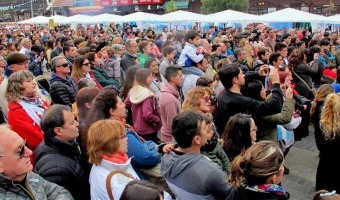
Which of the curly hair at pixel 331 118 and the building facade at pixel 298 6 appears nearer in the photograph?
the curly hair at pixel 331 118

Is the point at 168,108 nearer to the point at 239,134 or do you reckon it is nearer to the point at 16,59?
the point at 239,134

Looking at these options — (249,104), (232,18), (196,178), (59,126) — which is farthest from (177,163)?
(232,18)

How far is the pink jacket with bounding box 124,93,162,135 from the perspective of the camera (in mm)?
4711

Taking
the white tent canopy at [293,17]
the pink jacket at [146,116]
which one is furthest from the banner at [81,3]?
the pink jacket at [146,116]

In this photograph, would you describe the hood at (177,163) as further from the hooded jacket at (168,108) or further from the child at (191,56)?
the child at (191,56)

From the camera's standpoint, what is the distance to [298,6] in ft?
131

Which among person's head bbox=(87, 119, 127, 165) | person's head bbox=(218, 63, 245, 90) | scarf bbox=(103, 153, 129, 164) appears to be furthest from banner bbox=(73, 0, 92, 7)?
scarf bbox=(103, 153, 129, 164)

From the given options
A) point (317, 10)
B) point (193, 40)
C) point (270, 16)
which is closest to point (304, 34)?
point (270, 16)

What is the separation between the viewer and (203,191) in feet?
8.53

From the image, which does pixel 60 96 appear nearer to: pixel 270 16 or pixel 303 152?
pixel 303 152

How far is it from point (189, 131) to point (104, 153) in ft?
2.24

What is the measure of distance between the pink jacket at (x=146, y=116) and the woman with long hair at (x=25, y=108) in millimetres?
1207

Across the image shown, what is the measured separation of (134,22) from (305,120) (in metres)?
22.7

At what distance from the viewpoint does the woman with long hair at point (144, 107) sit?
4723 mm
